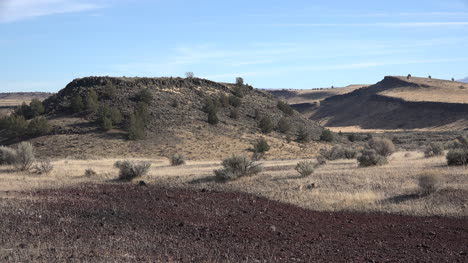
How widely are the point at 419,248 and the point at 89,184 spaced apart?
14494mm

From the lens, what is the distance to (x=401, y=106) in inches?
3949

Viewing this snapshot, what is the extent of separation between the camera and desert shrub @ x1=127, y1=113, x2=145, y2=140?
43.4 m

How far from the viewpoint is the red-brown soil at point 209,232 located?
8.90 metres

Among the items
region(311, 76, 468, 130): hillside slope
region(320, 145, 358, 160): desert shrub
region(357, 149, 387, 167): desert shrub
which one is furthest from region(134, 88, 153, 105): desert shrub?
region(311, 76, 468, 130): hillside slope

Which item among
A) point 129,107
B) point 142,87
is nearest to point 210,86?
point 142,87

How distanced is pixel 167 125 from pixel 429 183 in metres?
36.3

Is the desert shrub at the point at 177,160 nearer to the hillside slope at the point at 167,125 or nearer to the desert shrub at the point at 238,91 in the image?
the hillside slope at the point at 167,125

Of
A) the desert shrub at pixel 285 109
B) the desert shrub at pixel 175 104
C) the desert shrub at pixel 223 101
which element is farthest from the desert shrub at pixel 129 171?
the desert shrub at pixel 285 109

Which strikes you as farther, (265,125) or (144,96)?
(144,96)

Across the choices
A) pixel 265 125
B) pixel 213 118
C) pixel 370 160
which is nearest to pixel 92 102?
pixel 213 118

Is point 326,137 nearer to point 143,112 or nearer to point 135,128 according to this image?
point 143,112

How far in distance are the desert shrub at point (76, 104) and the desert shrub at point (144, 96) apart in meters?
6.13

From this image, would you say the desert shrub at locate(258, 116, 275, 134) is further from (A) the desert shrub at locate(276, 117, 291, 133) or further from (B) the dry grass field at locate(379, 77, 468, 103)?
(B) the dry grass field at locate(379, 77, 468, 103)

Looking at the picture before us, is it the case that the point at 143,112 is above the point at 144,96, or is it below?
below
